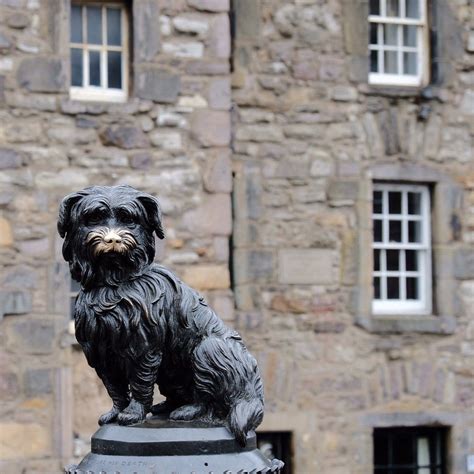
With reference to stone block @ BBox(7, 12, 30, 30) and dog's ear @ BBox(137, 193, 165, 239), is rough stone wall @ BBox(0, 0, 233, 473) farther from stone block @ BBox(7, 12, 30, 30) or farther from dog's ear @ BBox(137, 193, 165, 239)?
dog's ear @ BBox(137, 193, 165, 239)

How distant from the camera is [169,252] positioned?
39.0 feet

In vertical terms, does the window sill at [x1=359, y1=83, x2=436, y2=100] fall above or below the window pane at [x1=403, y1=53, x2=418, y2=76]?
below

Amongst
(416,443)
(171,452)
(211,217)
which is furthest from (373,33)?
(171,452)

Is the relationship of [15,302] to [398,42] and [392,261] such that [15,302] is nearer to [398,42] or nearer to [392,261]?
[392,261]

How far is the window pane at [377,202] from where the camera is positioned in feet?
44.6

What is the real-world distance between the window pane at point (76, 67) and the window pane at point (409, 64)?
3.46 m

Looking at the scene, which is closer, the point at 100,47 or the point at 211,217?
the point at 211,217

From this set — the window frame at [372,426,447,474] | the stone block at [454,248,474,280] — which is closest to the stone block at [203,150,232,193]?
the stone block at [454,248,474,280]

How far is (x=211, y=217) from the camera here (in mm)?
12000

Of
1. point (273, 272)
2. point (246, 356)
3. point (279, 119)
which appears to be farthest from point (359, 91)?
point (246, 356)

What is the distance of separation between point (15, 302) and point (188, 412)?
684 cm

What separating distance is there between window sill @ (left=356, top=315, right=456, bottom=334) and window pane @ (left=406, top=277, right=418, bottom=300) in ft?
0.99

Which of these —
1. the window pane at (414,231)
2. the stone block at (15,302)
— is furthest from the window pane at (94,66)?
the window pane at (414,231)

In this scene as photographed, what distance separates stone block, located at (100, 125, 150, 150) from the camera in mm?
11820
